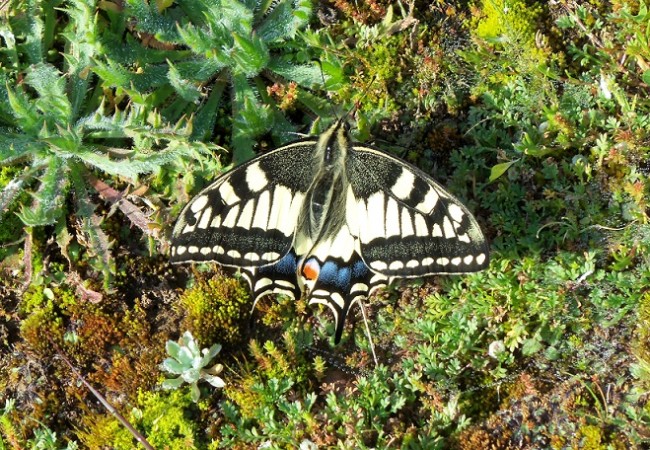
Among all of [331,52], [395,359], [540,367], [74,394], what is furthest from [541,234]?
[74,394]

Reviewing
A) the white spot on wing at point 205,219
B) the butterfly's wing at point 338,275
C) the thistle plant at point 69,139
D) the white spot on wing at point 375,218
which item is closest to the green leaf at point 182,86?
the thistle plant at point 69,139

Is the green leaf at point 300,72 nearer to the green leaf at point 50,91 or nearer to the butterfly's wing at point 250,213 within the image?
the butterfly's wing at point 250,213

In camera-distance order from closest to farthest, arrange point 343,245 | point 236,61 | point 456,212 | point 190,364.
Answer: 1. point 456,212
2. point 343,245
3. point 190,364
4. point 236,61

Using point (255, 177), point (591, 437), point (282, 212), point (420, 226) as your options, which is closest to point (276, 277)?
point (282, 212)

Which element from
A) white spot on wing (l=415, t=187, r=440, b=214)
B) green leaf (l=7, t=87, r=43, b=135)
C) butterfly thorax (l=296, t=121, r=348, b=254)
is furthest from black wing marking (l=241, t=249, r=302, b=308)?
green leaf (l=7, t=87, r=43, b=135)

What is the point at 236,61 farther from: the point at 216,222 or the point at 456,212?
the point at 456,212

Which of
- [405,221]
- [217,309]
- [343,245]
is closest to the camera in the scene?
[405,221]
